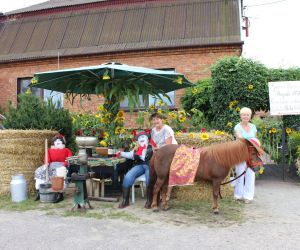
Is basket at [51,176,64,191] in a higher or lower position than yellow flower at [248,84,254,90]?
lower

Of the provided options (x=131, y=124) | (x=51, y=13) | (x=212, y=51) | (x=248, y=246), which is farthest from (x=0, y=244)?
(x=51, y=13)

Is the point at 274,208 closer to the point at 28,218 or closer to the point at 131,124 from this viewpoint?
the point at 28,218

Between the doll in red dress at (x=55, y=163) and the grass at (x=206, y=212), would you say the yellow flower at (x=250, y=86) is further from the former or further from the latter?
the doll in red dress at (x=55, y=163)

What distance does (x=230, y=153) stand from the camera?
A: 211 inches

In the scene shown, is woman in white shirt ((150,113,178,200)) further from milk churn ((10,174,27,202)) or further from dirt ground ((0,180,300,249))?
milk churn ((10,174,27,202))

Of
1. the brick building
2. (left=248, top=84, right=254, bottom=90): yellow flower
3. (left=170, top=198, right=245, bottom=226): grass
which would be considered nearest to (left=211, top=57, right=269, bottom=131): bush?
(left=248, top=84, right=254, bottom=90): yellow flower

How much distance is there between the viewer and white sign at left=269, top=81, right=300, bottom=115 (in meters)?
8.34

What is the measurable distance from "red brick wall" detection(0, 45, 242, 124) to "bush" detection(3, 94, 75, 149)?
14.5 feet

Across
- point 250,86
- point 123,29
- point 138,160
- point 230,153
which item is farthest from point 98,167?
point 123,29

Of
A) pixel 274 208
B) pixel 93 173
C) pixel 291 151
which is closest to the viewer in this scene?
pixel 274 208

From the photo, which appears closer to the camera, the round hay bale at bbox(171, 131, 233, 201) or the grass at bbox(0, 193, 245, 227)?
the grass at bbox(0, 193, 245, 227)

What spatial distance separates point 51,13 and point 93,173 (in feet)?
44.7

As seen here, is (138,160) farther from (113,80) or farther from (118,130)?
(113,80)

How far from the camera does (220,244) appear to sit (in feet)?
13.7
